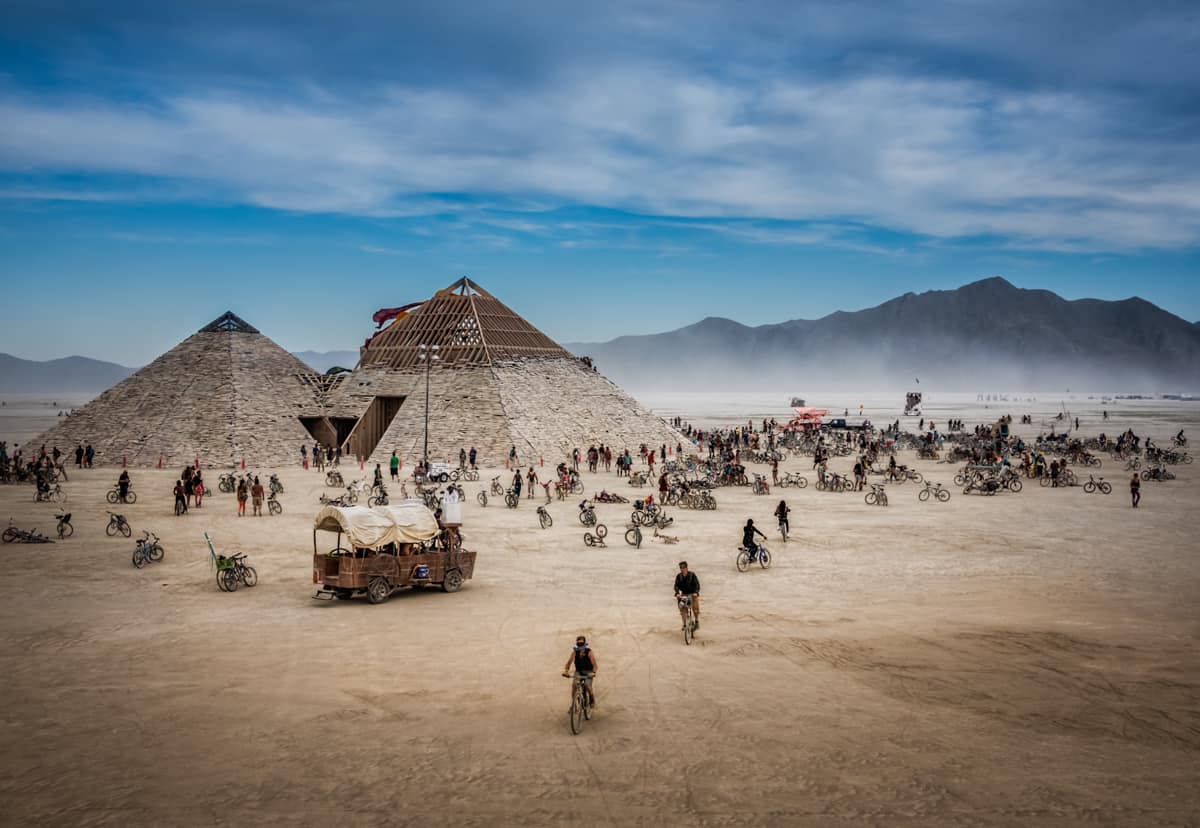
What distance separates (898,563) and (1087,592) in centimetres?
465

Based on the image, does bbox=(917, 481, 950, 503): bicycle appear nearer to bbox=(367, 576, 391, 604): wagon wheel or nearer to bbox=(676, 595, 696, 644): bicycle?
bbox=(676, 595, 696, 644): bicycle

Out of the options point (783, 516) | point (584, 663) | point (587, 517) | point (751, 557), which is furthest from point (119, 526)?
point (584, 663)

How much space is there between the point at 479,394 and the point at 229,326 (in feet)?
64.2

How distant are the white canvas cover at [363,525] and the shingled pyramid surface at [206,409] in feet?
110

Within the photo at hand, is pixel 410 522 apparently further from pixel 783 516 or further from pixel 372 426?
pixel 372 426

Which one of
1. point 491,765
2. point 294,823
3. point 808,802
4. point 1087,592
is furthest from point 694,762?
point 1087,592

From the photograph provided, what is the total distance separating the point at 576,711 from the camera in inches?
482

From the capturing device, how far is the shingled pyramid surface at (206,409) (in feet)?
166

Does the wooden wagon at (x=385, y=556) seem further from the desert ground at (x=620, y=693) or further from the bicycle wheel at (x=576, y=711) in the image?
the bicycle wheel at (x=576, y=711)

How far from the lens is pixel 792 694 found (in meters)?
13.6

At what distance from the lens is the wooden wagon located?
1911 centimetres

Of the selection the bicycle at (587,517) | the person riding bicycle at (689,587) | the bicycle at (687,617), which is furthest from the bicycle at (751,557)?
the bicycle at (587,517)

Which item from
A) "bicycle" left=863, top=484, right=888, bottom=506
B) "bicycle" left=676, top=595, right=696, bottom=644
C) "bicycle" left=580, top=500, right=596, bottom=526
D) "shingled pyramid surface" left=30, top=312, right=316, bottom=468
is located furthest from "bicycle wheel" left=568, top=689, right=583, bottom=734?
"shingled pyramid surface" left=30, top=312, right=316, bottom=468

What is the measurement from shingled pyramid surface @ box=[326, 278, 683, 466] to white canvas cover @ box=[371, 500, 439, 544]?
3018 centimetres
